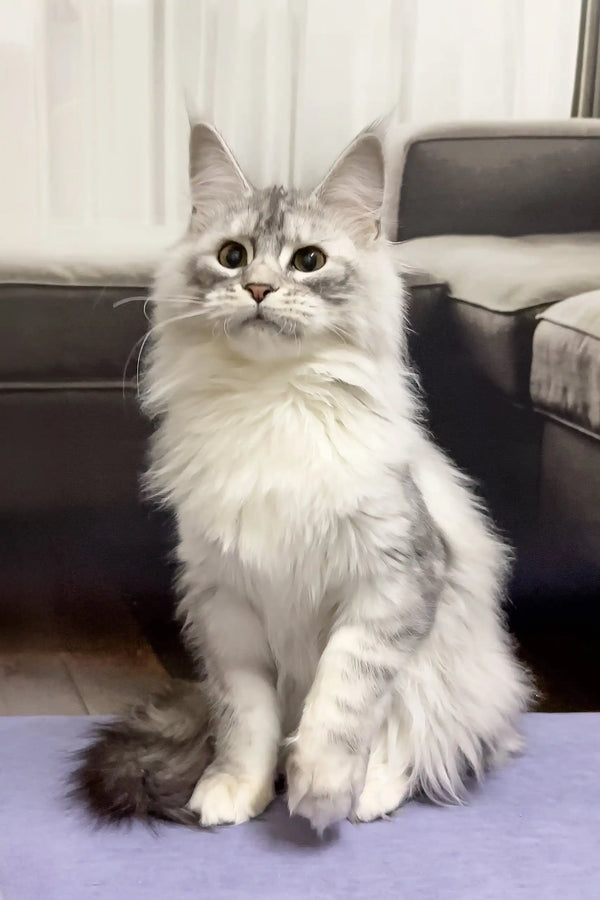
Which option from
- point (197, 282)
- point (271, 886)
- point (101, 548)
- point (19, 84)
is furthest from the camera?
point (101, 548)

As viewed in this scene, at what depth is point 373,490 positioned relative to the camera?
1014 millimetres

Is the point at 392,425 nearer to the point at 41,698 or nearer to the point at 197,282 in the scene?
the point at 197,282

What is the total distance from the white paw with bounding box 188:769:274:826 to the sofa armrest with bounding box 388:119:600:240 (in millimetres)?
805

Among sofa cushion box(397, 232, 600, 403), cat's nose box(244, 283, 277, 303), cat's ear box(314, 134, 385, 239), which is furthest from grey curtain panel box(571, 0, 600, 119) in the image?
cat's nose box(244, 283, 277, 303)

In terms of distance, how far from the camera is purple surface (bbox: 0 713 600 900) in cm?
94

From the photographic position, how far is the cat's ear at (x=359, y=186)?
1.05 meters

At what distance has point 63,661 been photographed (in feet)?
4.60

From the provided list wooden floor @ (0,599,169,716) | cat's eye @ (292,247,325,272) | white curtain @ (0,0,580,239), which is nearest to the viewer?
cat's eye @ (292,247,325,272)

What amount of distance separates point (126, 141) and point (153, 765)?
0.87 metres

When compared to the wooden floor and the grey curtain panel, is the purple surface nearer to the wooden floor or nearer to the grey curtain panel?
the wooden floor

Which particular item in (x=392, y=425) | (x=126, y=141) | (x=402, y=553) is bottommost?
(x=402, y=553)

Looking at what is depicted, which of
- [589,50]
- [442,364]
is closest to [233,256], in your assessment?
[442,364]

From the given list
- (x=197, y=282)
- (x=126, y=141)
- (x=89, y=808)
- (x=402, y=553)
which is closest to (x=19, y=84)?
(x=126, y=141)

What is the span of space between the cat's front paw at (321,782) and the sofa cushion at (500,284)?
2.13 ft
